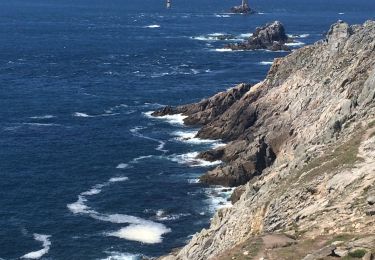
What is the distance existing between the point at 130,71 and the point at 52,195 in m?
101

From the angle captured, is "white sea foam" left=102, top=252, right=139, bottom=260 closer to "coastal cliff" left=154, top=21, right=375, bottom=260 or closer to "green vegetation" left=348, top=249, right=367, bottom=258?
"coastal cliff" left=154, top=21, right=375, bottom=260

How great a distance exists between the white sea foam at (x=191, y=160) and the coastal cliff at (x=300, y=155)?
147 centimetres

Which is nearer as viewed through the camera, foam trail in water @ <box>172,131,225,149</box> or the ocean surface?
the ocean surface

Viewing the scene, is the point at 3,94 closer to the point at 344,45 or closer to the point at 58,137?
the point at 58,137

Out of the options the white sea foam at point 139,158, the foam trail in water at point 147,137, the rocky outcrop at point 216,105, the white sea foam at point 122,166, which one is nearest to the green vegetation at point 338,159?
the white sea foam at point 122,166

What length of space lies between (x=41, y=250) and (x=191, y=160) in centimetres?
3847

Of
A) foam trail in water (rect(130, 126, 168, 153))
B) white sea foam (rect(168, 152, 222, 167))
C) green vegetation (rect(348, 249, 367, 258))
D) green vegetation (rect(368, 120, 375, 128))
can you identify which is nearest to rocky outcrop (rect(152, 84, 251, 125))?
foam trail in water (rect(130, 126, 168, 153))

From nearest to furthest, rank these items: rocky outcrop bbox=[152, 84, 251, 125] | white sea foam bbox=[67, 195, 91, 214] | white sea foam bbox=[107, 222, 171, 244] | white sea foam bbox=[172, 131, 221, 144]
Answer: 1. white sea foam bbox=[107, 222, 171, 244]
2. white sea foam bbox=[67, 195, 91, 214]
3. white sea foam bbox=[172, 131, 221, 144]
4. rocky outcrop bbox=[152, 84, 251, 125]

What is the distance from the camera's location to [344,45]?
109125 mm

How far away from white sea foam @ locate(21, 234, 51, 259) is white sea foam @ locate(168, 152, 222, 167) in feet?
111

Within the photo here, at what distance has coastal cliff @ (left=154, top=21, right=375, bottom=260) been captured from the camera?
43562 mm

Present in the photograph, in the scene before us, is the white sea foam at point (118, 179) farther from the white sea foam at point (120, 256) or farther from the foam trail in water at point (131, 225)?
the white sea foam at point (120, 256)

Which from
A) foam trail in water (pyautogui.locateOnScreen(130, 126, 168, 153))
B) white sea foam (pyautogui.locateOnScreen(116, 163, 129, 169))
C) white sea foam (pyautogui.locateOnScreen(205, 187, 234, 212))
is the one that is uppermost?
foam trail in water (pyautogui.locateOnScreen(130, 126, 168, 153))

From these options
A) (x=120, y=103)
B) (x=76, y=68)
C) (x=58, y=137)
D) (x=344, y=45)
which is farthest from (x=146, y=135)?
(x=76, y=68)
